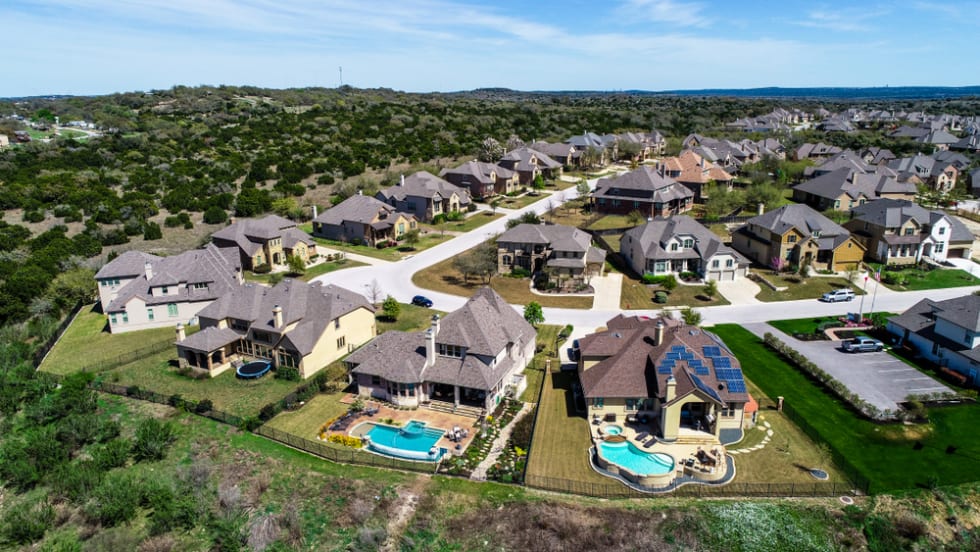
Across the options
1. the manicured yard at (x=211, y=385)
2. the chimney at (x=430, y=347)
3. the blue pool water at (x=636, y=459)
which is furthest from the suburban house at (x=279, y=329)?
the blue pool water at (x=636, y=459)

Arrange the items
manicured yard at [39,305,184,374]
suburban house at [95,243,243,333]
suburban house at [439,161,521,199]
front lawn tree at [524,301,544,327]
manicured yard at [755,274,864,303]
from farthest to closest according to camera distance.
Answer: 1. suburban house at [439,161,521,199]
2. manicured yard at [755,274,864,303]
3. suburban house at [95,243,243,333]
4. front lawn tree at [524,301,544,327]
5. manicured yard at [39,305,184,374]

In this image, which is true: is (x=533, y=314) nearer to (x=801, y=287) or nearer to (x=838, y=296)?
(x=801, y=287)

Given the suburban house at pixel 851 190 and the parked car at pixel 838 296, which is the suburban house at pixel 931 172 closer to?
the suburban house at pixel 851 190

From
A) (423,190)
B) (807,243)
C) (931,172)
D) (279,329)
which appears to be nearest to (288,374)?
(279,329)

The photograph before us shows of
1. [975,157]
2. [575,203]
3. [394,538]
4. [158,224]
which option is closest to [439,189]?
[575,203]

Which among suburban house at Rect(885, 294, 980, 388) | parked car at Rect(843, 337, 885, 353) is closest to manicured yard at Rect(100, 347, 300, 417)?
parked car at Rect(843, 337, 885, 353)

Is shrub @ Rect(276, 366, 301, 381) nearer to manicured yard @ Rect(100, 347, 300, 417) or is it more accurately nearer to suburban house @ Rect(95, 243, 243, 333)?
manicured yard @ Rect(100, 347, 300, 417)

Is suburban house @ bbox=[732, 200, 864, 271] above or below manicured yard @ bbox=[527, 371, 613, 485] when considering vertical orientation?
above
